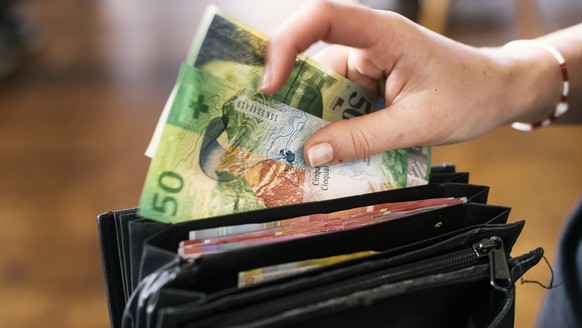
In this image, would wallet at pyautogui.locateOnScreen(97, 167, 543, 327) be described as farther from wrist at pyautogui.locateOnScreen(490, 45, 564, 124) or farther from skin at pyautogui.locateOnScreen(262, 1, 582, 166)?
wrist at pyautogui.locateOnScreen(490, 45, 564, 124)

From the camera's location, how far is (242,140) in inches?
23.8

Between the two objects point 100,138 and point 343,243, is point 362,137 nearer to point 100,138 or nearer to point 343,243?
point 343,243

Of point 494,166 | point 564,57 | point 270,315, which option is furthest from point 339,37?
point 494,166

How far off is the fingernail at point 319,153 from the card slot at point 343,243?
96mm

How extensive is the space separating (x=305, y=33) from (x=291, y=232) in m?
0.20

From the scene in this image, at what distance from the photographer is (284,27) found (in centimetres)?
57

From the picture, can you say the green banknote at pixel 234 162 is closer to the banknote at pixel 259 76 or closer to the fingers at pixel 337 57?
the banknote at pixel 259 76

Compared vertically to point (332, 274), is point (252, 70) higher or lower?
higher

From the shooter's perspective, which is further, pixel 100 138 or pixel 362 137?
pixel 100 138

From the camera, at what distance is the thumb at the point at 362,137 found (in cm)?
64

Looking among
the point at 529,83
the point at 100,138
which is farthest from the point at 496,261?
the point at 100,138

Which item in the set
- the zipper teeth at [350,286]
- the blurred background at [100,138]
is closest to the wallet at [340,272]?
the zipper teeth at [350,286]

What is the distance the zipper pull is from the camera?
0.58 m

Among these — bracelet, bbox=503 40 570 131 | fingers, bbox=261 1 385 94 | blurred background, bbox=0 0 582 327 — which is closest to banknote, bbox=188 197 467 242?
fingers, bbox=261 1 385 94
